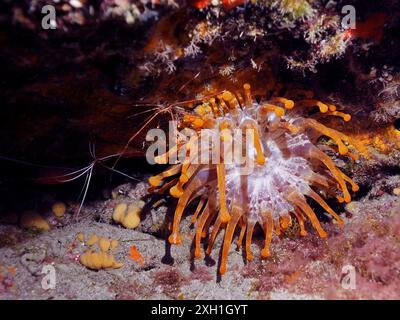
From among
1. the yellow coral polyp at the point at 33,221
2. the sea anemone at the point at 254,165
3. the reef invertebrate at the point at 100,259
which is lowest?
the reef invertebrate at the point at 100,259

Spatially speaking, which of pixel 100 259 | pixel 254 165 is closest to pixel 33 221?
pixel 100 259

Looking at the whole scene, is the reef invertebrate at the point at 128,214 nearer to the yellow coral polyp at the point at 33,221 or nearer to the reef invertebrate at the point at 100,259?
the reef invertebrate at the point at 100,259

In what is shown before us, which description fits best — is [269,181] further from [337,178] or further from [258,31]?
[258,31]

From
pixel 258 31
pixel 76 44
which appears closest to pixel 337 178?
pixel 258 31

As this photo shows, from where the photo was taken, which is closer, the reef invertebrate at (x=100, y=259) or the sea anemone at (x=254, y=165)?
the sea anemone at (x=254, y=165)

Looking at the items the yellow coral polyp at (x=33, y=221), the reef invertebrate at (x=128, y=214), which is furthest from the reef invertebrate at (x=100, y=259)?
the yellow coral polyp at (x=33, y=221)

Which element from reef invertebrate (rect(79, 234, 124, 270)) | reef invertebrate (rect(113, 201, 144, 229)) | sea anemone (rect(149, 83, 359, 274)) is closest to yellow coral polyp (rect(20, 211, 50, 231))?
reef invertebrate (rect(79, 234, 124, 270))

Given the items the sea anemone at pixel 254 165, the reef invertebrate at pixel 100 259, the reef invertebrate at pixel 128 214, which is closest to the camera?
the sea anemone at pixel 254 165

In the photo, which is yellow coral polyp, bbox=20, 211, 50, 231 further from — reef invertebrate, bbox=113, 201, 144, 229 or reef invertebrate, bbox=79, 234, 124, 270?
reef invertebrate, bbox=113, 201, 144, 229

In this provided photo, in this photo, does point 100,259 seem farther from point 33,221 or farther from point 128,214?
point 33,221
